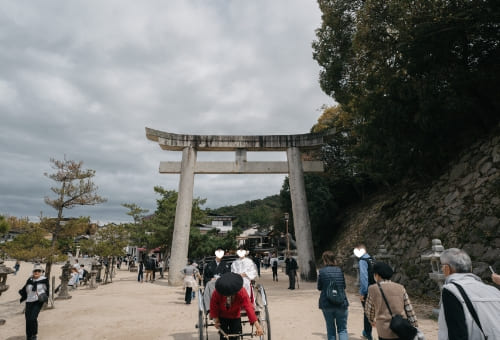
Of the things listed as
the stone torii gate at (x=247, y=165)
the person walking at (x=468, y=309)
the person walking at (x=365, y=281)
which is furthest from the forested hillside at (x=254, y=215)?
the person walking at (x=468, y=309)

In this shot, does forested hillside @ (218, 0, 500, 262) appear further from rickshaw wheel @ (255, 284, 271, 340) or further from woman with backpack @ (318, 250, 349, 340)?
rickshaw wheel @ (255, 284, 271, 340)

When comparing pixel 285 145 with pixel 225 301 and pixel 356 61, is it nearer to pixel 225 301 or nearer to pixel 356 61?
pixel 356 61

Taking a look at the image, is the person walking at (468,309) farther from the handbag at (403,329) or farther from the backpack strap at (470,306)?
the handbag at (403,329)

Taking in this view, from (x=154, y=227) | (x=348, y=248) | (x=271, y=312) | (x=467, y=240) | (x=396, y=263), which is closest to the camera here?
(x=271, y=312)

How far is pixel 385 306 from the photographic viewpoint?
3.08 metres

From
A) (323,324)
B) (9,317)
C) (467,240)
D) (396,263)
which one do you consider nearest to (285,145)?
(396,263)

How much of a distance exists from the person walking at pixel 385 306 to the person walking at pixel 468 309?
0.96 metres

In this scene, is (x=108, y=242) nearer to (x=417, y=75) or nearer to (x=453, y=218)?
(x=453, y=218)

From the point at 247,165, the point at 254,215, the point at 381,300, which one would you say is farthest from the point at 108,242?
the point at 254,215

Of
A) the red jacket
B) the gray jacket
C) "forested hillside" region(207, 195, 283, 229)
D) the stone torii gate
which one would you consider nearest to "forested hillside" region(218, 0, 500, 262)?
the stone torii gate

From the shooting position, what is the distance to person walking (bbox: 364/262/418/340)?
3.01 metres

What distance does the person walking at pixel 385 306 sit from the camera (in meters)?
3.01

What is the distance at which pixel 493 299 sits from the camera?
78.0 inches

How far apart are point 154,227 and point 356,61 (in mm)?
17716
